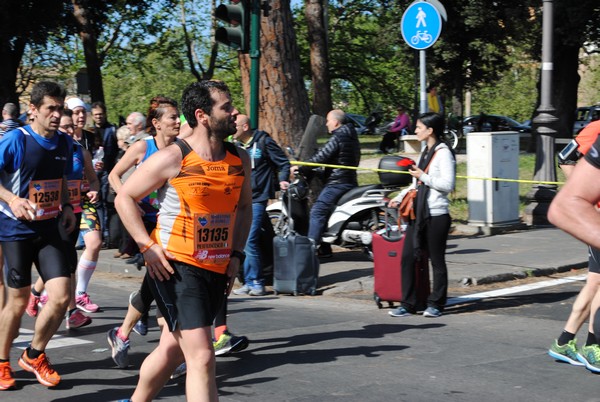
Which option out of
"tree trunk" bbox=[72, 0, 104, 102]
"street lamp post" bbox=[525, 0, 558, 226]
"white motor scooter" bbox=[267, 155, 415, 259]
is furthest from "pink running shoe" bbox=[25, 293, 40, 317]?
"tree trunk" bbox=[72, 0, 104, 102]

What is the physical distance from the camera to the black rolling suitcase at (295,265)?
33.6 feet

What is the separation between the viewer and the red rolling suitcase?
888 cm

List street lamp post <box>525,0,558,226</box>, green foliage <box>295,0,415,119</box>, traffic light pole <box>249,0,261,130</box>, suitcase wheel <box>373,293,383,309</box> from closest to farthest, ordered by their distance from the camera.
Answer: suitcase wheel <box>373,293,383,309</box> → traffic light pole <box>249,0,261,130</box> → street lamp post <box>525,0,558,226</box> → green foliage <box>295,0,415,119</box>

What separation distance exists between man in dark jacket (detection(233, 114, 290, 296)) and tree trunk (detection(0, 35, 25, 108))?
22.2 m

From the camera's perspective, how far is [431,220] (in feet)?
28.5

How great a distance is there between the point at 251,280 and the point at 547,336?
3.74 meters

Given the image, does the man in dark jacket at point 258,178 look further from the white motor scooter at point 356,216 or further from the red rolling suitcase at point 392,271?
the red rolling suitcase at point 392,271

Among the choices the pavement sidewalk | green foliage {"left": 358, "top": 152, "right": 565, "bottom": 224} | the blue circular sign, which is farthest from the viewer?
green foliage {"left": 358, "top": 152, "right": 565, "bottom": 224}

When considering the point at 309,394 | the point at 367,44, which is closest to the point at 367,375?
the point at 309,394

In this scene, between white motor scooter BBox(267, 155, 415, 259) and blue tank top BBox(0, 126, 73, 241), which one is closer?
blue tank top BBox(0, 126, 73, 241)

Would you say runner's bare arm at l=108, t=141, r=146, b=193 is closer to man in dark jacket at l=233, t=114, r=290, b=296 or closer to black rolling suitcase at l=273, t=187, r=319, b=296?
man in dark jacket at l=233, t=114, r=290, b=296

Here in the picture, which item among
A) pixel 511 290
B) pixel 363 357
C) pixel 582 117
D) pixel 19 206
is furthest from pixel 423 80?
pixel 582 117

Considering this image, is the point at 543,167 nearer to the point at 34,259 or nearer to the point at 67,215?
the point at 67,215

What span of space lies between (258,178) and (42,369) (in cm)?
439
